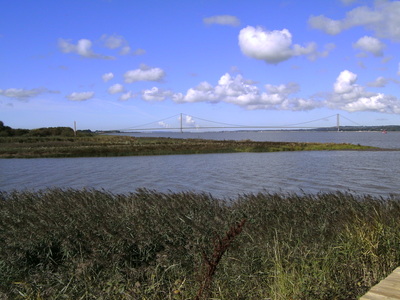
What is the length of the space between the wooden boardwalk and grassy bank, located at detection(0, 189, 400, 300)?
1.76 ft

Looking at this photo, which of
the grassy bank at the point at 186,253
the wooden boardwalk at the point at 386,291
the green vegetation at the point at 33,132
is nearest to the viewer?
the wooden boardwalk at the point at 386,291

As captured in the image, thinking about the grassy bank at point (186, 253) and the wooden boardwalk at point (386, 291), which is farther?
the grassy bank at point (186, 253)

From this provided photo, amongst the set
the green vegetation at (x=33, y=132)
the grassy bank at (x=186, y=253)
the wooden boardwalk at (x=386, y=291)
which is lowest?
the grassy bank at (x=186, y=253)

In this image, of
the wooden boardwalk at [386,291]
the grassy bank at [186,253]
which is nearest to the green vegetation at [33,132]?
the grassy bank at [186,253]

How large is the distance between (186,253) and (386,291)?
3420 mm

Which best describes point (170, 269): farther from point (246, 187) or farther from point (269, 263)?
point (246, 187)

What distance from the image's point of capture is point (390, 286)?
4.81m

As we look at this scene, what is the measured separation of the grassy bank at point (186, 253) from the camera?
557 cm

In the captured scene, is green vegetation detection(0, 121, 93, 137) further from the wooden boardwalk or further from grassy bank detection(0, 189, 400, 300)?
the wooden boardwalk

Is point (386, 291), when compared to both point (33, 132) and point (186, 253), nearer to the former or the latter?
point (186, 253)

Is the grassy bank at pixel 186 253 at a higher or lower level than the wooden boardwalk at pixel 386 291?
lower

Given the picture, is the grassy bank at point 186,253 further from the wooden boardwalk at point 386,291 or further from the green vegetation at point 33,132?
the green vegetation at point 33,132

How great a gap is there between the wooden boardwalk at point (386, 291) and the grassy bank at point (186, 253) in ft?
1.76

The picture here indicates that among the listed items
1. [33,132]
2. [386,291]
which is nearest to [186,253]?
[386,291]
